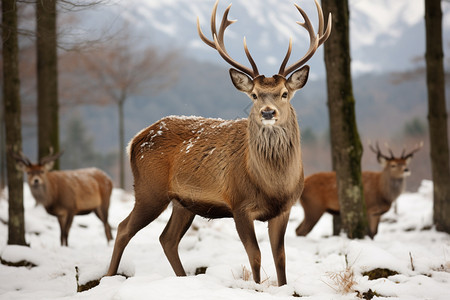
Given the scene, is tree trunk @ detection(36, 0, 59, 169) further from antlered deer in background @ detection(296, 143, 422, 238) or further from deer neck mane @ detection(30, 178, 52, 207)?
antlered deer in background @ detection(296, 143, 422, 238)

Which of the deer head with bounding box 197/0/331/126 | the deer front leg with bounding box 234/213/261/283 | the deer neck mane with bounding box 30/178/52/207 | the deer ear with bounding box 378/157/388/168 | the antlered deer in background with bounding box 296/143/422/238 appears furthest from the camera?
the deer ear with bounding box 378/157/388/168

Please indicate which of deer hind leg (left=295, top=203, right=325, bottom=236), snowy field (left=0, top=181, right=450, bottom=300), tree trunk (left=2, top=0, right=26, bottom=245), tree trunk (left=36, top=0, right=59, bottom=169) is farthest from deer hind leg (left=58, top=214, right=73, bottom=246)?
deer hind leg (left=295, top=203, right=325, bottom=236)

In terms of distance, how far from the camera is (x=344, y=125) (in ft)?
22.0

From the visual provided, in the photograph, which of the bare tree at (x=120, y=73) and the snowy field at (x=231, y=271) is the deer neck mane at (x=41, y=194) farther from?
the bare tree at (x=120, y=73)

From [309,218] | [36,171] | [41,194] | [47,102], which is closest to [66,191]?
[41,194]

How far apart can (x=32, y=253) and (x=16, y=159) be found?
1.37m

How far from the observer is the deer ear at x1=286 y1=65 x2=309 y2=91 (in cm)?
414

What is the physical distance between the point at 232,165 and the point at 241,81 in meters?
0.76

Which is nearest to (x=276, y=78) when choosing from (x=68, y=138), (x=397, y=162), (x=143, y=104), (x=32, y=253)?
(x=32, y=253)

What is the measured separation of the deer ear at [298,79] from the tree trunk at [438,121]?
5017 millimetres

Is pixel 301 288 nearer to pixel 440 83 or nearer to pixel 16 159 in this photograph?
pixel 16 159

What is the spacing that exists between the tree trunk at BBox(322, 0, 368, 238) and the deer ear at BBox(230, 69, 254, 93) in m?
2.84

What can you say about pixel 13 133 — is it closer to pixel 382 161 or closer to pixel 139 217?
pixel 139 217

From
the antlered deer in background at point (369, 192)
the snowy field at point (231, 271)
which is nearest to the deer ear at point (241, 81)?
the snowy field at point (231, 271)
